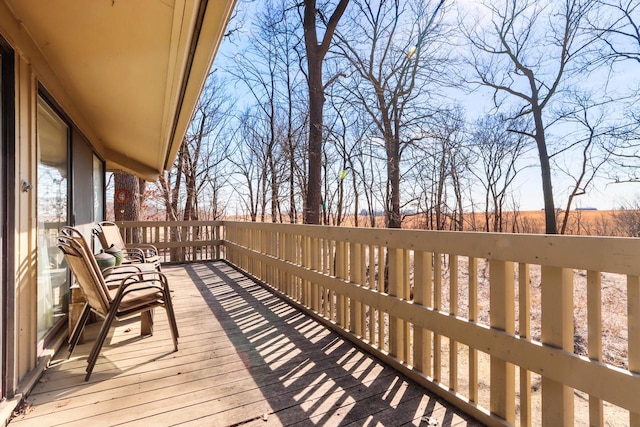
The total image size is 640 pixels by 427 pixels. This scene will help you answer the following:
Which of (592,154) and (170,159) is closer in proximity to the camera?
(170,159)

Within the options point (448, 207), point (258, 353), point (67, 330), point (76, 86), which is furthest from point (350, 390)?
point (448, 207)

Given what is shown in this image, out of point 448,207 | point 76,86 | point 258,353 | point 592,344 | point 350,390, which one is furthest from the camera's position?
point 448,207

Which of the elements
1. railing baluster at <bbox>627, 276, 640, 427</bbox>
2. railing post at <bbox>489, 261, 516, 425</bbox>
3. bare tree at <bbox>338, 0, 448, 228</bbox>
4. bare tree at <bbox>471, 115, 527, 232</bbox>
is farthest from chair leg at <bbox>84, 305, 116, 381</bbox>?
bare tree at <bbox>471, 115, 527, 232</bbox>

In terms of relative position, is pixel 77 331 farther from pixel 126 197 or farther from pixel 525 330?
pixel 126 197

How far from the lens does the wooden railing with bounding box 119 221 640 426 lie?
4.25ft

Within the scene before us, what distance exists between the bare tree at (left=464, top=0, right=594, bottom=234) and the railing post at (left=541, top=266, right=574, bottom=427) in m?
9.40

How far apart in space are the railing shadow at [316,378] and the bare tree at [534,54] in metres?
9.07

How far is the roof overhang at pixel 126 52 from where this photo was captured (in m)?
1.64

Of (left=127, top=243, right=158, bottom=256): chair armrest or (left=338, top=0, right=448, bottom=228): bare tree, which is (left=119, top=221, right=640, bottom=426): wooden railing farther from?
(left=338, top=0, right=448, bottom=228): bare tree

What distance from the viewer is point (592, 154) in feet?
31.8

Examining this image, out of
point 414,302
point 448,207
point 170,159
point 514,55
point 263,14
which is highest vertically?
point 263,14

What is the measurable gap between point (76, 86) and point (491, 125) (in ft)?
39.7

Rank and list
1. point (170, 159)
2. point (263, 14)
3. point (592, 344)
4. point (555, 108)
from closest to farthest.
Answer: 1. point (592, 344)
2. point (170, 159)
3. point (263, 14)
4. point (555, 108)

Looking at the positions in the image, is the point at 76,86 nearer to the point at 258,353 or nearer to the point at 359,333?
the point at 258,353
